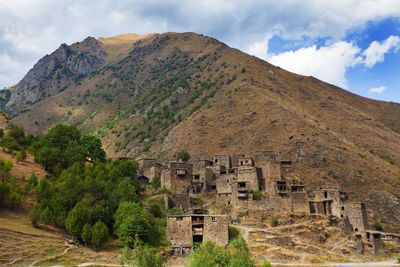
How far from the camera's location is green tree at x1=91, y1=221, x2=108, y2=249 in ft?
180

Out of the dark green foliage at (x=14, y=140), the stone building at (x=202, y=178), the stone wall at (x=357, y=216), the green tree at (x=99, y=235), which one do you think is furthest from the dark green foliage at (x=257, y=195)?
the dark green foliage at (x=14, y=140)

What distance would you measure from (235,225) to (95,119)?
11731 centimetres

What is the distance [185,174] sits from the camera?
75062mm

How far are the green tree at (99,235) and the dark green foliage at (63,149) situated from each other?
74.1 ft

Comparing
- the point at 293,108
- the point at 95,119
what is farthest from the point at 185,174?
the point at 95,119

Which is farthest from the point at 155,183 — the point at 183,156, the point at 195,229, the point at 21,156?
the point at 183,156

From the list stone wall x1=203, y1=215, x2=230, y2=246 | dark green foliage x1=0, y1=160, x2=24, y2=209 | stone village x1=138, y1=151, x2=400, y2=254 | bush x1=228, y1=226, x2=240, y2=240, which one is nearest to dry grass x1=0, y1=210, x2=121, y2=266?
dark green foliage x1=0, y1=160, x2=24, y2=209

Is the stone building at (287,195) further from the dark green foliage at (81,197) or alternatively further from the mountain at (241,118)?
the mountain at (241,118)

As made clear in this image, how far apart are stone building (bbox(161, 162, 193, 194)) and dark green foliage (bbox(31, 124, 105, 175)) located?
15468 mm

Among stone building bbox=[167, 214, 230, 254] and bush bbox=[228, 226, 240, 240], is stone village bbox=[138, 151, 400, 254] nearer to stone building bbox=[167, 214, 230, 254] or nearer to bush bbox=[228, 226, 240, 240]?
stone building bbox=[167, 214, 230, 254]

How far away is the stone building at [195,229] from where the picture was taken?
5781cm

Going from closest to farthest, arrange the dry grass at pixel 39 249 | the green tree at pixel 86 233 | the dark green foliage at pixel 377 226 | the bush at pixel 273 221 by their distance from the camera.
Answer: the dry grass at pixel 39 249, the green tree at pixel 86 233, the bush at pixel 273 221, the dark green foliage at pixel 377 226

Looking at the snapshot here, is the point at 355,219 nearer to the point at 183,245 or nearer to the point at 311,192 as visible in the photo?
the point at 311,192

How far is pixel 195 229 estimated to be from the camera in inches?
2314
